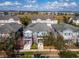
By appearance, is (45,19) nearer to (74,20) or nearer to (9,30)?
(74,20)

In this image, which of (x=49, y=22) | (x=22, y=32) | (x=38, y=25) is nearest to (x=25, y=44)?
(x=22, y=32)

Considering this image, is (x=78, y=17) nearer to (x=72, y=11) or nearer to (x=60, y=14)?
(x=72, y=11)

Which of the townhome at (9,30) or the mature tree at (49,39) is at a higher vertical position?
the townhome at (9,30)

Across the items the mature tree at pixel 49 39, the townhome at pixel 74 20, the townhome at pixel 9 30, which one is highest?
the townhome at pixel 74 20

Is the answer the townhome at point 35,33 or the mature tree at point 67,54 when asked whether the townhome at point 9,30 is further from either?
the mature tree at point 67,54

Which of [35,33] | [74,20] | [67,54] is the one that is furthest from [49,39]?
[74,20]

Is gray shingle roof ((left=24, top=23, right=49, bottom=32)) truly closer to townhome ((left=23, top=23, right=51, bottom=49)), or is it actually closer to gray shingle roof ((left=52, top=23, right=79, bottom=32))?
townhome ((left=23, top=23, right=51, bottom=49))

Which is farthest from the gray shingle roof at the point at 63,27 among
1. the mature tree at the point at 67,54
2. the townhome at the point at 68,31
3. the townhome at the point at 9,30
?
the townhome at the point at 9,30
